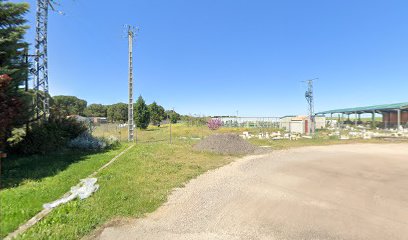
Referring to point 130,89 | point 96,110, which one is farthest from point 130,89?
point 96,110

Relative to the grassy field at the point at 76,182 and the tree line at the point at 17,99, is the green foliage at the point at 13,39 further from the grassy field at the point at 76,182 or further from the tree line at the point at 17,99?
the grassy field at the point at 76,182

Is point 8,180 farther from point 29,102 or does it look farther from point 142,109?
point 142,109

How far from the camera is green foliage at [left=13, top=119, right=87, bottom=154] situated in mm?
11096

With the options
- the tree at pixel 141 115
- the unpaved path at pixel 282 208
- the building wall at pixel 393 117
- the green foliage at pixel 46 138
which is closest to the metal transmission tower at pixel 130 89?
the green foliage at pixel 46 138

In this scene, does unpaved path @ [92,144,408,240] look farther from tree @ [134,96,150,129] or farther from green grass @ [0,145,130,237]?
tree @ [134,96,150,129]

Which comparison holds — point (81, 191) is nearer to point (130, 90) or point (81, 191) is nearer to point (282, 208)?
point (282, 208)

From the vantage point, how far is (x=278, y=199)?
6012 mm

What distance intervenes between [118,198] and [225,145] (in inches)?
408

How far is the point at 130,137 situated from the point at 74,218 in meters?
16.2

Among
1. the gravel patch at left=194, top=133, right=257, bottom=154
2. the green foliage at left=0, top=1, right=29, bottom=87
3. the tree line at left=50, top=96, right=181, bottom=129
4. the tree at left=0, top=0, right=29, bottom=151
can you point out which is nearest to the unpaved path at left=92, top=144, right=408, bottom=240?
the gravel patch at left=194, top=133, right=257, bottom=154

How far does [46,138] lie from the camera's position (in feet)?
38.7

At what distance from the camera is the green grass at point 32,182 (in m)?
4.66

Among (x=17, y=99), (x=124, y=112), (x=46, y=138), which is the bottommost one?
(x=46, y=138)

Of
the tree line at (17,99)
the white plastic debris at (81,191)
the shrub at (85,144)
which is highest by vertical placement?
the tree line at (17,99)
